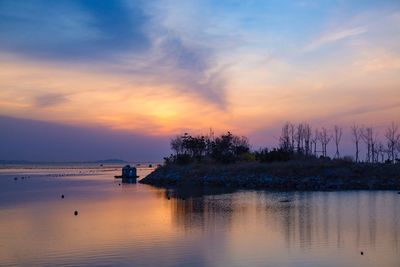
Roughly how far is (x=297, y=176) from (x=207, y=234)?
38.1 m

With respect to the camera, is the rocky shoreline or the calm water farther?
the rocky shoreline

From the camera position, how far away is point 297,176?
60.7m

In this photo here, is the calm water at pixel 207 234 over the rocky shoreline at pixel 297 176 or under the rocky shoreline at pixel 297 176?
under

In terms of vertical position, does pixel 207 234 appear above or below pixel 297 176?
below

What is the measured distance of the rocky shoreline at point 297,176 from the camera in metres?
56.2

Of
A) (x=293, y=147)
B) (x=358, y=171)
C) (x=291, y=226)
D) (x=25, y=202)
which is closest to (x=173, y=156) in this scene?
(x=293, y=147)

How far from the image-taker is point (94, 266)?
57.6ft

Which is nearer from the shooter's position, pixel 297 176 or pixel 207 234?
pixel 207 234

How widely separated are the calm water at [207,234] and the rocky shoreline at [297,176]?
16726 mm

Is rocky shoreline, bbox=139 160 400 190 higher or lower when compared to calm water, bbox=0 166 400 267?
higher

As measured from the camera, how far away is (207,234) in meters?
24.3

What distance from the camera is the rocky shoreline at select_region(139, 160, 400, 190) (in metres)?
56.2

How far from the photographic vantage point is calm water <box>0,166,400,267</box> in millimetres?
18641

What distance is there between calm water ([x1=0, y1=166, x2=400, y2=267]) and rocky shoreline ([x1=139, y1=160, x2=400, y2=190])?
54.9 feet
